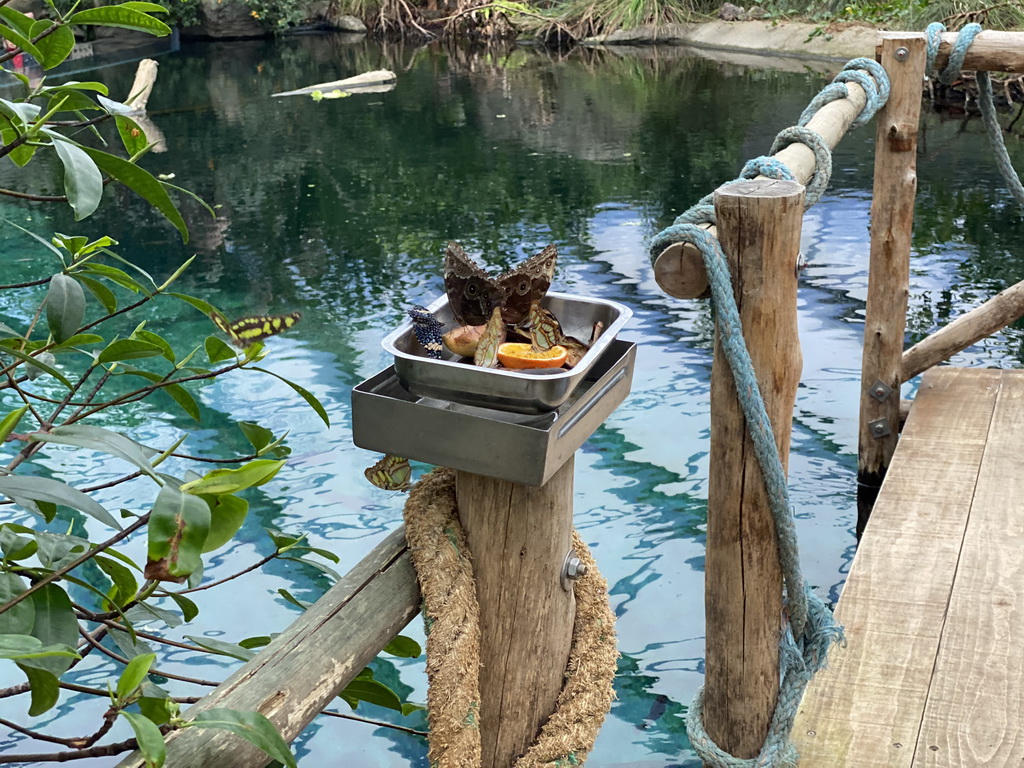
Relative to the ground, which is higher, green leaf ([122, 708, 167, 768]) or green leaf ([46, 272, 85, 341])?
green leaf ([46, 272, 85, 341])

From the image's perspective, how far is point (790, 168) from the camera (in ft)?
5.63

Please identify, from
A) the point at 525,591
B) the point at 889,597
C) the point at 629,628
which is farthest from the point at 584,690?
the point at 629,628

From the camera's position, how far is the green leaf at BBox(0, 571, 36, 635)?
93cm

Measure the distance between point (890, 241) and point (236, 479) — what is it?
260 centimetres

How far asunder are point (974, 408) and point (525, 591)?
2304mm

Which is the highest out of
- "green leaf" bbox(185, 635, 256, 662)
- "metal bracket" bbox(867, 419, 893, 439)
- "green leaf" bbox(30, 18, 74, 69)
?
"green leaf" bbox(30, 18, 74, 69)

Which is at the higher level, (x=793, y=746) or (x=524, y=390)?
(x=524, y=390)

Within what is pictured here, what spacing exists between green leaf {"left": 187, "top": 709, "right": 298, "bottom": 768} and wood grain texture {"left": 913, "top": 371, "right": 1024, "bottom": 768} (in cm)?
116

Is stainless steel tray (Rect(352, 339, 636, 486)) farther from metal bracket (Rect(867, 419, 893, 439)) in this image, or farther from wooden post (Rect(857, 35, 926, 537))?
metal bracket (Rect(867, 419, 893, 439))

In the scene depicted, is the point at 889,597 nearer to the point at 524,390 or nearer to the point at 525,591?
the point at 525,591

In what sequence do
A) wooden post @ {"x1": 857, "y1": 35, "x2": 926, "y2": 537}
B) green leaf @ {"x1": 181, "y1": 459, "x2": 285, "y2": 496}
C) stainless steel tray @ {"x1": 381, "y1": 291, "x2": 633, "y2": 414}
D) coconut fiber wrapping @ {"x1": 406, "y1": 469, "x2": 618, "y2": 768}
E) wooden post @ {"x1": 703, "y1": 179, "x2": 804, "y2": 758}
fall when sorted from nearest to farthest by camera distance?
green leaf @ {"x1": 181, "y1": 459, "x2": 285, "y2": 496}
stainless steel tray @ {"x1": 381, "y1": 291, "x2": 633, "y2": 414}
coconut fiber wrapping @ {"x1": 406, "y1": 469, "x2": 618, "y2": 768}
wooden post @ {"x1": 703, "y1": 179, "x2": 804, "y2": 758}
wooden post @ {"x1": 857, "y1": 35, "x2": 926, "y2": 537}

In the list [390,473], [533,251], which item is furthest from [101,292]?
[533,251]

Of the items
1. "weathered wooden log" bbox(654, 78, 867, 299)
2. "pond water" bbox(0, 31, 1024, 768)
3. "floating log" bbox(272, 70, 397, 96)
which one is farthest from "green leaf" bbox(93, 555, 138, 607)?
"floating log" bbox(272, 70, 397, 96)

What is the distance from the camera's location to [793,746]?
1.71 m
